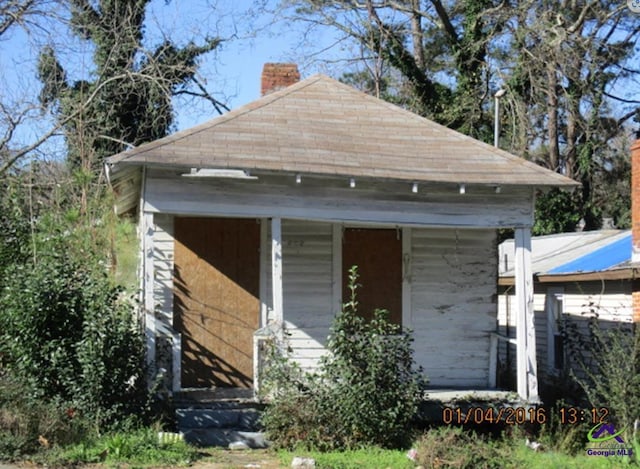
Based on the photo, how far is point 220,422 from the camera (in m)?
10.5

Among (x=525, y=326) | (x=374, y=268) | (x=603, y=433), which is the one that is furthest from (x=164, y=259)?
(x=603, y=433)

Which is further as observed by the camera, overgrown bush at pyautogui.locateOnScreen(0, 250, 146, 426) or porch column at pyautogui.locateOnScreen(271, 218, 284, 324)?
porch column at pyautogui.locateOnScreen(271, 218, 284, 324)

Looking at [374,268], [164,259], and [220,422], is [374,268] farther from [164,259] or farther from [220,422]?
[220,422]

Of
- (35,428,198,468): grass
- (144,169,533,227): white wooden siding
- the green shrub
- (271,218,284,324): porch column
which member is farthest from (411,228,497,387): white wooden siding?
the green shrub

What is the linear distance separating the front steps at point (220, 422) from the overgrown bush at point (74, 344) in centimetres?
67

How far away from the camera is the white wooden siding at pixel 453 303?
1292cm

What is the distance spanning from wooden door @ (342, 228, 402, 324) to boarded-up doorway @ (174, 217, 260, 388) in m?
Result: 1.49

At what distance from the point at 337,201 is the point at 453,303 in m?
3.02

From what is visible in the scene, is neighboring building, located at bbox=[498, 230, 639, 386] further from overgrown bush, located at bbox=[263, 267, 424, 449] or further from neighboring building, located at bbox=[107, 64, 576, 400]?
overgrown bush, located at bbox=[263, 267, 424, 449]

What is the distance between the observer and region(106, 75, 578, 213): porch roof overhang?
35.4 feet

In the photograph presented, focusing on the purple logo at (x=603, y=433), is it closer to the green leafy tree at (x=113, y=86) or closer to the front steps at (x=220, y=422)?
the front steps at (x=220, y=422)

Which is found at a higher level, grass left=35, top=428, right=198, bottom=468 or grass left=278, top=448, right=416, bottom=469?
grass left=35, top=428, right=198, bottom=468

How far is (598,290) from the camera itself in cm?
1545

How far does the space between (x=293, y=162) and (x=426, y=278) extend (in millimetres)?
3323
